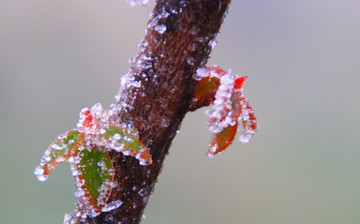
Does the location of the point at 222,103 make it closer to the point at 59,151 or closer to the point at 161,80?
the point at 161,80

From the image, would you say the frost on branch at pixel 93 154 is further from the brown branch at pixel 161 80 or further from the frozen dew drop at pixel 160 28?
the frozen dew drop at pixel 160 28

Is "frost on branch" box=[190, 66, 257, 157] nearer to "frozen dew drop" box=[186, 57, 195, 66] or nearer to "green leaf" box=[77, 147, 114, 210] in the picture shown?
"frozen dew drop" box=[186, 57, 195, 66]

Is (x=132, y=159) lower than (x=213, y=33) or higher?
lower

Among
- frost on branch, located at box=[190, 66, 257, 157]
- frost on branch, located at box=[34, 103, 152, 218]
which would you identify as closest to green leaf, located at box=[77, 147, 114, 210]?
frost on branch, located at box=[34, 103, 152, 218]

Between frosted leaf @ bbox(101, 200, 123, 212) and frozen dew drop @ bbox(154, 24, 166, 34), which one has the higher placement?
frozen dew drop @ bbox(154, 24, 166, 34)

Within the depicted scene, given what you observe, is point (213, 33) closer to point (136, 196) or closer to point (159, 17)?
point (159, 17)

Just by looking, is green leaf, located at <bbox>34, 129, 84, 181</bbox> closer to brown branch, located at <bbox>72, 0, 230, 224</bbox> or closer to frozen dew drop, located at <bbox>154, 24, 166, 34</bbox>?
brown branch, located at <bbox>72, 0, 230, 224</bbox>

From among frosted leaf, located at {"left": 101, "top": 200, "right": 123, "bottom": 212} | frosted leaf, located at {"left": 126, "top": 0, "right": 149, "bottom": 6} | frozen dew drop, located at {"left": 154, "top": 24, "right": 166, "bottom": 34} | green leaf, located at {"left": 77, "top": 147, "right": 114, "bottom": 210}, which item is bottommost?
frosted leaf, located at {"left": 101, "top": 200, "right": 123, "bottom": 212}

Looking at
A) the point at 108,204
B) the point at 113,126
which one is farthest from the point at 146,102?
the point at 108,204
